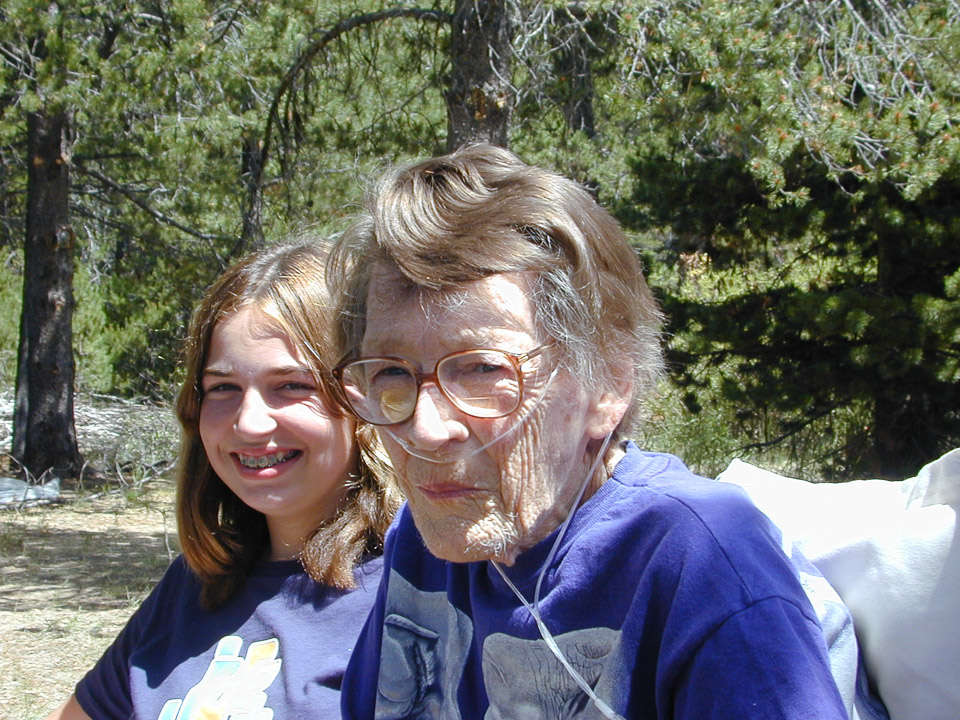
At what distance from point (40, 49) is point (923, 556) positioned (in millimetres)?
7587

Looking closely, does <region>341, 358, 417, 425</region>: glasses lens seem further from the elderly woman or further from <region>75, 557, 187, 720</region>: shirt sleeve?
<region>75, 557, 187, 720</region>: shirt sleeve

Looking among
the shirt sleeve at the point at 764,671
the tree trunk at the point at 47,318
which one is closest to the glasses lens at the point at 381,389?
the shirt sleeve at the point at 764,671

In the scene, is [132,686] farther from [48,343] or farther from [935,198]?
[48,343]

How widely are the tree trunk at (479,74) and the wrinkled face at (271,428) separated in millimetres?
→ 3425

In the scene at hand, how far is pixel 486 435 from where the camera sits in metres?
1.21

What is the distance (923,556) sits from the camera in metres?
1.12

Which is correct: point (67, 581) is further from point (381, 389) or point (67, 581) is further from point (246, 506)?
point (381, 389)

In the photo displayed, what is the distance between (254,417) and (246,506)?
29 cm

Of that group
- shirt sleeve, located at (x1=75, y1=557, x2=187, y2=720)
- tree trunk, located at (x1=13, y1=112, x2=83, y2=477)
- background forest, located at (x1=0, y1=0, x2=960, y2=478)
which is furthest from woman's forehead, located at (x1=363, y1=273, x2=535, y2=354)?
tree trunk, located at (x1=13, y1=112, x2=83, y2=477)

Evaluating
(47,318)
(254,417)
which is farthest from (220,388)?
(47,318)

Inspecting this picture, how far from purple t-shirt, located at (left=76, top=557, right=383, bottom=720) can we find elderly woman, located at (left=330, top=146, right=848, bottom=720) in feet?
1.37

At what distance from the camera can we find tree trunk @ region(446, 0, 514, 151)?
5152 mm

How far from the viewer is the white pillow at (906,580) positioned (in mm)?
1097

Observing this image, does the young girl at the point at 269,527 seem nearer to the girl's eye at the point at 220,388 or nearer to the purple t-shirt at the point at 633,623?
the girl's eye at the point at 220,388
